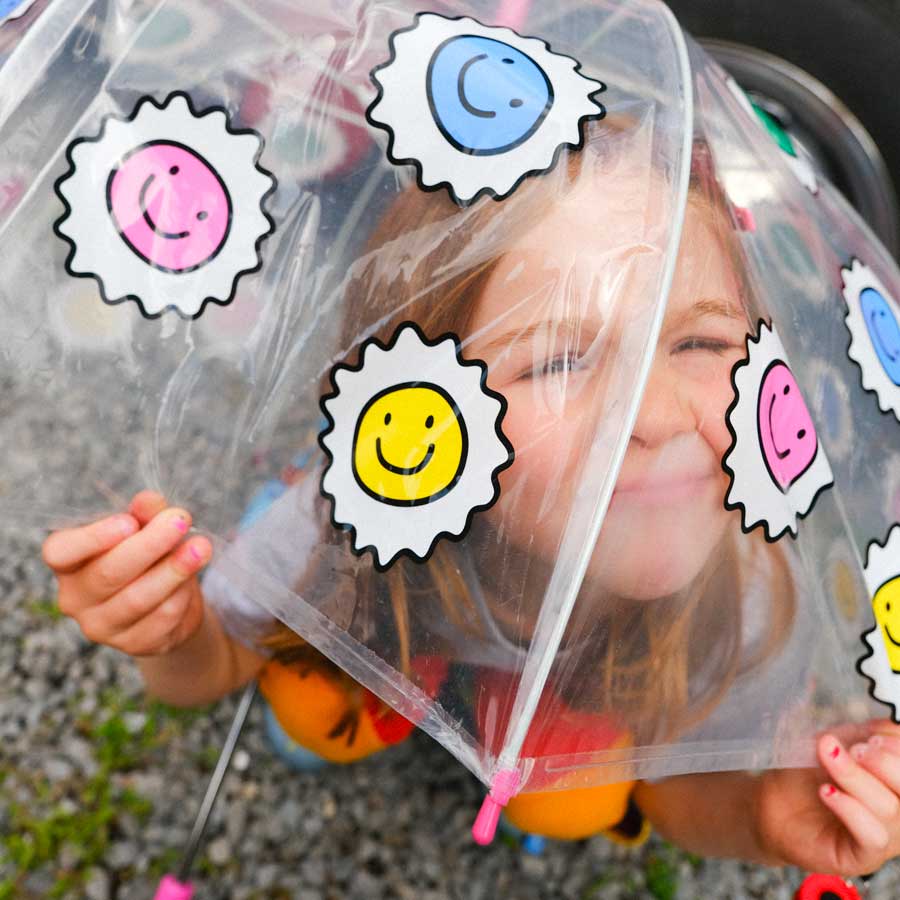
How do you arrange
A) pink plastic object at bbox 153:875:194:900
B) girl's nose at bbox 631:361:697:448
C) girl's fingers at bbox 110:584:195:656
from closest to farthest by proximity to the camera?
girl's nose at bbox 631:361:697:448
girl's fingers at bbox 110:584:195:656
pink plastic object at bbox 153:875:194:900

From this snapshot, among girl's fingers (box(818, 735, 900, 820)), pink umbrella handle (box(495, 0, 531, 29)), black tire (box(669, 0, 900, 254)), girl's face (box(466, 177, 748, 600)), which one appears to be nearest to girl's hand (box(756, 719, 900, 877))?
girl's fingers (box(818, 735, 900, 820))

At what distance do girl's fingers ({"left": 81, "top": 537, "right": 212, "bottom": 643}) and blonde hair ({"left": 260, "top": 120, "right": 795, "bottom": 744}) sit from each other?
0.15 m

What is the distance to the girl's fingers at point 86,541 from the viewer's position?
75cm

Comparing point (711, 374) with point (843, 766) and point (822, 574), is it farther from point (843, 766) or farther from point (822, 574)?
point (843, 766)

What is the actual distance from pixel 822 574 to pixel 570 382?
0.27 m

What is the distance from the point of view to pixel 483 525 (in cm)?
63

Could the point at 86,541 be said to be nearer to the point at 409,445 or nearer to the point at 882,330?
the point at 409,445

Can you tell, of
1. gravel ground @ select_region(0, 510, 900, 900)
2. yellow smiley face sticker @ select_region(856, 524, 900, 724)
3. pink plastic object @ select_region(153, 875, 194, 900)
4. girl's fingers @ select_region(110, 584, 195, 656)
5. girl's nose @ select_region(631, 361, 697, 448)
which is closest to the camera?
girl's nose @ select_region(631, 361, 697, 448)

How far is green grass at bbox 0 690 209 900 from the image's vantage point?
4.18 ft

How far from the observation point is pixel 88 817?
4.33 feet

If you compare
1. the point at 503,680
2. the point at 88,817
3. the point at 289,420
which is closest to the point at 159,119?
the point at 289,420

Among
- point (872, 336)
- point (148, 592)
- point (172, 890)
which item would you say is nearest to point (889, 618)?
point (872, 336)

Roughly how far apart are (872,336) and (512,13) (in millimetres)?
402

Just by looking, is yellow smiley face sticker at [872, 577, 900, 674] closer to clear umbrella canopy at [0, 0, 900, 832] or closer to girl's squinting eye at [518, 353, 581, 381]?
clear umbrella canopy at [0, 0, 900, 832]
